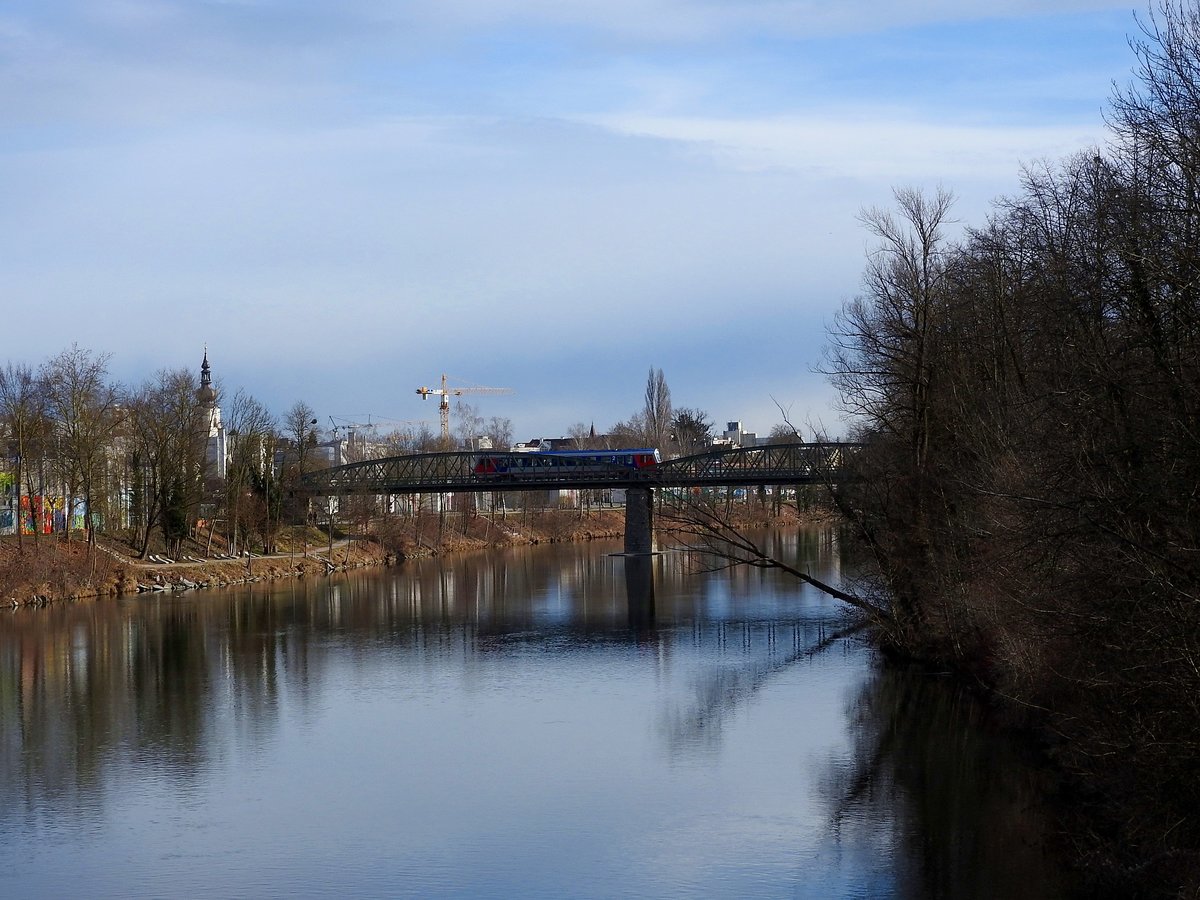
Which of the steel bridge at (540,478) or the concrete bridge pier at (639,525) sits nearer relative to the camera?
the steel bridge at (540,478)

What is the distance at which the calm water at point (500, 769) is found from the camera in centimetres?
1839

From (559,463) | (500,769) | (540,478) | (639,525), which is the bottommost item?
(500,769)

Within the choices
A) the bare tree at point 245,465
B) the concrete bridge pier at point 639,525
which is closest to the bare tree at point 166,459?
the bare tree at point 245,465

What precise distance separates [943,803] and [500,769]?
771 cm

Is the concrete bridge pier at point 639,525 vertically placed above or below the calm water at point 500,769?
above

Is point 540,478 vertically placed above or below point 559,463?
below

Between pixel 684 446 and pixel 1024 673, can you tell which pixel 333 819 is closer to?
pixel 1024 673

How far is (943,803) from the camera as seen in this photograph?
21484mm

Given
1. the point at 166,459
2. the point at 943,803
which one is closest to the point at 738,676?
the point at 943,803

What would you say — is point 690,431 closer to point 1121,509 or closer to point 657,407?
point 657,407

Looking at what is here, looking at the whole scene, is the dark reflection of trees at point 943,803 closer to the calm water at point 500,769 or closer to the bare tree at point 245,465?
the calm water at point 500,769

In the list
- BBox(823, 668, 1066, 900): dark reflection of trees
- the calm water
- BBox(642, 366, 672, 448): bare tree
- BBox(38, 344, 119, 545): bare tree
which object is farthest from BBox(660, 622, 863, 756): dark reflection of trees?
BBox(642, 366, 672, 448): bare tree

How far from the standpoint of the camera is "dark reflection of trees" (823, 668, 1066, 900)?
17.7 metres

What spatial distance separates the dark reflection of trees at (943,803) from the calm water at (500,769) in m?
0.07
